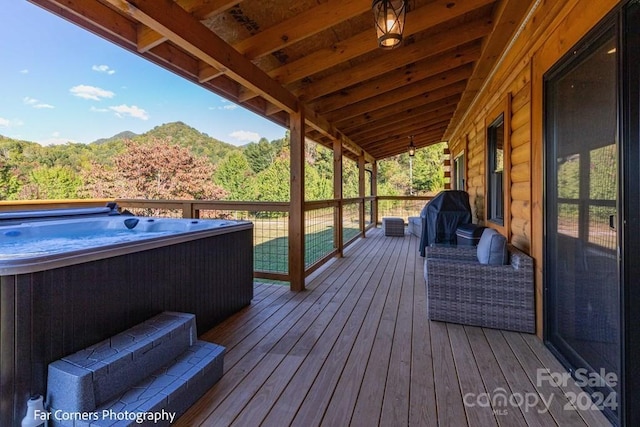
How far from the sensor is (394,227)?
8008 mm

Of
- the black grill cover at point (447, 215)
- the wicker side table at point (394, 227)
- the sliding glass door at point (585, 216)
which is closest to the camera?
the sliding glass door at point (585, 216)

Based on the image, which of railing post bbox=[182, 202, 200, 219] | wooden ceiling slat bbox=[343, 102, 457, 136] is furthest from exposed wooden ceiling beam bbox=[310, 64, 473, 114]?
railing post bbox=[182, 202, 200, 219]

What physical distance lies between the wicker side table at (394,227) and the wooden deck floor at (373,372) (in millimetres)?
4816

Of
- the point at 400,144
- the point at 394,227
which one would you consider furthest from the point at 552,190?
the point at 400,144

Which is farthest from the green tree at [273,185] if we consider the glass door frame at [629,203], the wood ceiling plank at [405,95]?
the glass door frame at [629,203]

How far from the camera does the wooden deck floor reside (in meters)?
1.57

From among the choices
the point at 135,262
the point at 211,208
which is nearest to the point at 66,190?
the point at 211,208

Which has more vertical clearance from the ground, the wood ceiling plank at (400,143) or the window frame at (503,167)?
the wood ceiling plank at (400,143)

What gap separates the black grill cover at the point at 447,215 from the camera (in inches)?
183

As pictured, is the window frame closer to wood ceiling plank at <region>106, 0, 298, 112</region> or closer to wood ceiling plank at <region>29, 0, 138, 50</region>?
wood ceiling plank at <region>106, 0, 298, 112</region>

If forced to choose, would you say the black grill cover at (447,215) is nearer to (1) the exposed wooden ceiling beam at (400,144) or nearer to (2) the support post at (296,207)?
(2) the support post at (296,207)

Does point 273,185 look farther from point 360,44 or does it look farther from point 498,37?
point 498,37

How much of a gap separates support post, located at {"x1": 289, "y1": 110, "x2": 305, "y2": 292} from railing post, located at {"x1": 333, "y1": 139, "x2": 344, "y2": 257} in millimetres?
2032

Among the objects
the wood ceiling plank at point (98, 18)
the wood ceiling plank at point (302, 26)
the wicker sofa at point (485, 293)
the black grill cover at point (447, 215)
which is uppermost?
the wood ceiling plank at point (302, 26)
